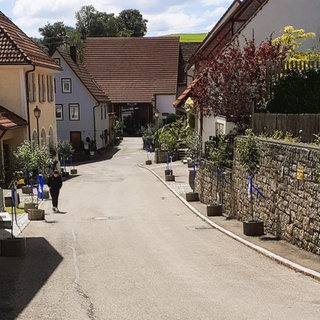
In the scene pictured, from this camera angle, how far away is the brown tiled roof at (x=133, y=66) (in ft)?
232

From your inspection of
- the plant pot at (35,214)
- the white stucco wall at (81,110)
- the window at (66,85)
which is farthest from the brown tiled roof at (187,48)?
the plant pot at (35,214)

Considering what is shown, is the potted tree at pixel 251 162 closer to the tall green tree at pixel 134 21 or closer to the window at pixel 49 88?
the window at pixel 49 88

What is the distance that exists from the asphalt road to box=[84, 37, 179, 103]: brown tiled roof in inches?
1995

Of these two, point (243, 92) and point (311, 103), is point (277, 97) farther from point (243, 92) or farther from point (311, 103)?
point (243, 92)

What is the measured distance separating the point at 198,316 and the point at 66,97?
51558 mm

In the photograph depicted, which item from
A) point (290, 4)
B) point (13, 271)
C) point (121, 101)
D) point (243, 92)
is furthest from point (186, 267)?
point (121, 101)

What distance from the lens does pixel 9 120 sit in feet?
107

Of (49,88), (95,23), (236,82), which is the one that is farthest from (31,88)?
(95,23)

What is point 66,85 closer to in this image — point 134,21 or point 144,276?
point 144,276

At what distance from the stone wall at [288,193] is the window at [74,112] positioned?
139ft

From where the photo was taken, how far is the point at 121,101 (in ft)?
230

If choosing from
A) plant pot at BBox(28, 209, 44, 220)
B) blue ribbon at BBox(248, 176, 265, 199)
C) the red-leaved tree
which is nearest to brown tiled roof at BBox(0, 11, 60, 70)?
the red-leaved tree

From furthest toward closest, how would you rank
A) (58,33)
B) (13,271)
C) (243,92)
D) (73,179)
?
(58,33) < (73,179) < (243,92) < (13,271)

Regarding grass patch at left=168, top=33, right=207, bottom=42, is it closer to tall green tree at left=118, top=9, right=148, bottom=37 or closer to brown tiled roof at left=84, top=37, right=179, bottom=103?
tall green tree at left=118, top=9, right=148, bottom=37
